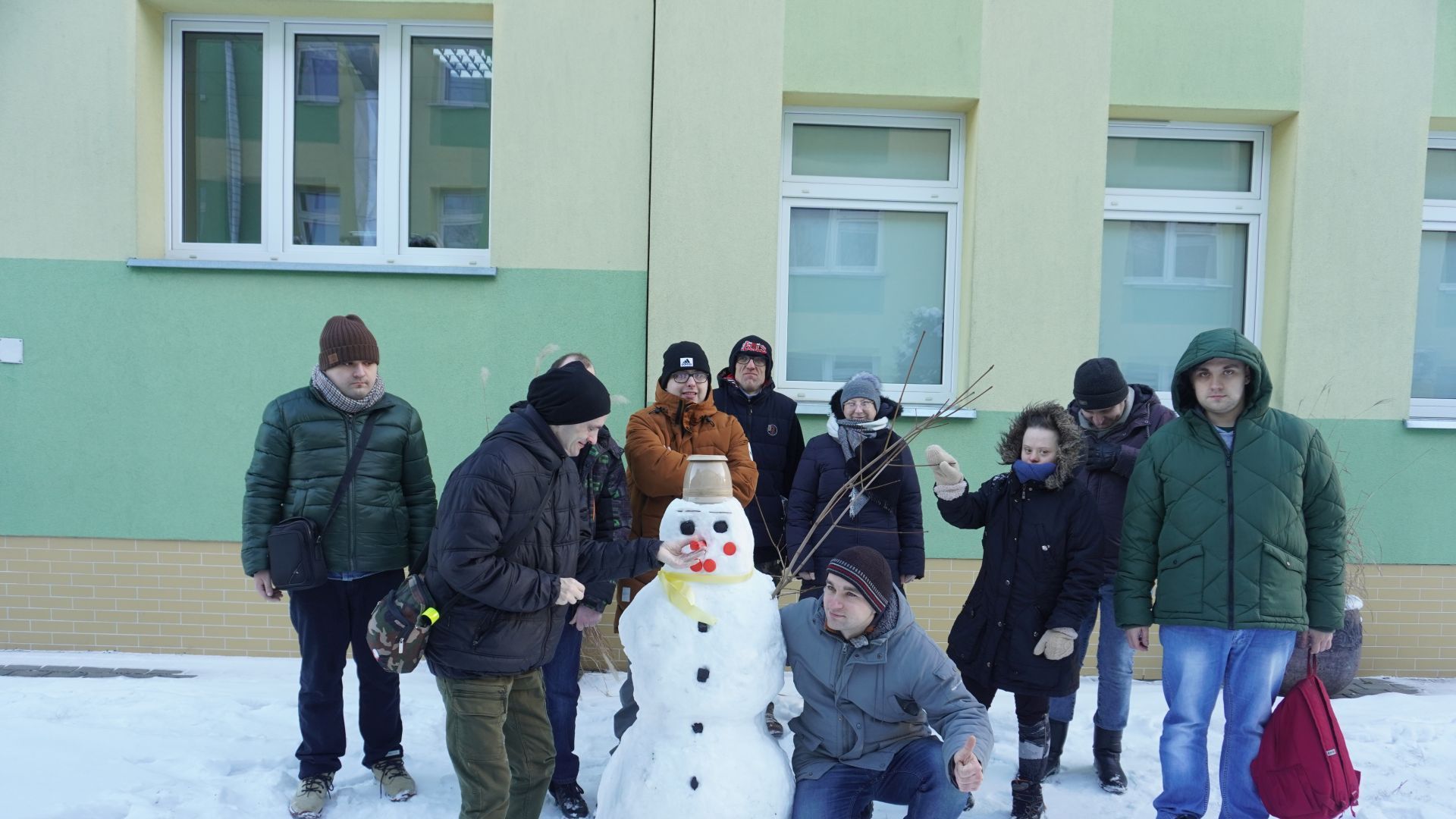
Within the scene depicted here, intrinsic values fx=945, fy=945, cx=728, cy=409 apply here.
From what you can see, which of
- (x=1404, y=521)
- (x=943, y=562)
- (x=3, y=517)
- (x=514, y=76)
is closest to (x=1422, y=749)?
(x=1404, y=521)

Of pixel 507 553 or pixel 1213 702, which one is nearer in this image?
pixel 507 553

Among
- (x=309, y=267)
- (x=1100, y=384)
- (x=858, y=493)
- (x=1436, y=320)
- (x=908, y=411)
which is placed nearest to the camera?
(x=1100, y=384)

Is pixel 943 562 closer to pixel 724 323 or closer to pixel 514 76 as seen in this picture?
pixel 724 323

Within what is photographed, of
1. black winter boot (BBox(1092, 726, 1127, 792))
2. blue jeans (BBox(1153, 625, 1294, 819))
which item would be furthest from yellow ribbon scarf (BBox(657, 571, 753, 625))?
black winter boot (BBox(1092, 726, 1127, 792))

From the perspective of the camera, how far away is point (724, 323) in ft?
17.1

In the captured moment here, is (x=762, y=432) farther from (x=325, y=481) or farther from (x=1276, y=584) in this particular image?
(x=1276, y=584)

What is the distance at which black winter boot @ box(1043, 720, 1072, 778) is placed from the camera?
3.95 meters

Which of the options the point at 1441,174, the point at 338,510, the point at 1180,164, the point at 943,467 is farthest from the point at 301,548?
the point at 1441,174

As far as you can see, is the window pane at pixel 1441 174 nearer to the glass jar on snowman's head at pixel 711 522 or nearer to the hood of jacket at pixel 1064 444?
the hood of jacket at pixel 1064 444

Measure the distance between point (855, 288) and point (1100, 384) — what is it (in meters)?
2.21

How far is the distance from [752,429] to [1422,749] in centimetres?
336

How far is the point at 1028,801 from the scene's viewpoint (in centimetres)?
354

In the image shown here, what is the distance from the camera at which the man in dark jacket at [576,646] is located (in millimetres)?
3467

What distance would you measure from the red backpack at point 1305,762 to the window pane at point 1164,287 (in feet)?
9.35
